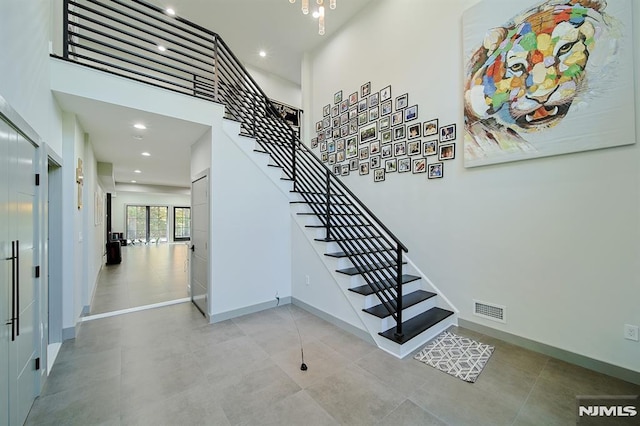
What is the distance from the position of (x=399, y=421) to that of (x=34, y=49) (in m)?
4.04

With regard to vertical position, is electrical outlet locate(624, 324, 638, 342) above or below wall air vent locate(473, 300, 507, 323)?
above

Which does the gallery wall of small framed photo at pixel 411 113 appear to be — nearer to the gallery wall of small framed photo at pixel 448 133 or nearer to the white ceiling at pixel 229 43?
the gallery wall of small framed photo at pixel 448 133

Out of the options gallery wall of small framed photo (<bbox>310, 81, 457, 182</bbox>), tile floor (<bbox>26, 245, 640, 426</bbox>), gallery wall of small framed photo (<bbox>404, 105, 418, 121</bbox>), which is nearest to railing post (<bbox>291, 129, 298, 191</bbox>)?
gallery wall of small framed photo (<bbox>310, 81, 457, 182</bbox>)

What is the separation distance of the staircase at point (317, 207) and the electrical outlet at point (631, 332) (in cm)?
144

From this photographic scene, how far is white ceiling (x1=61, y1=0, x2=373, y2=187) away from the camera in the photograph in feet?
11.1

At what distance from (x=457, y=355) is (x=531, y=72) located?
3028 mm

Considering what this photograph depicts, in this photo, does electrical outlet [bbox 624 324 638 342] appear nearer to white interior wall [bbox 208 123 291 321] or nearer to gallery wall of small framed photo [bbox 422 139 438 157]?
gallery wall of small framed photo [bbox 422 139 438 157]

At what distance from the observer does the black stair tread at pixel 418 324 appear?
268 cm

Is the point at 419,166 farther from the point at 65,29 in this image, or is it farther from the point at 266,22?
the point at 65,29

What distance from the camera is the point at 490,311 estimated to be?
3023 mm

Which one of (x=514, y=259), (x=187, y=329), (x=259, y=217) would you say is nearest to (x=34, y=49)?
(x=259, y=217)

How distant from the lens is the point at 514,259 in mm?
2857

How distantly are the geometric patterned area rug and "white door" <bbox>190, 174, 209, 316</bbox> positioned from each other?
2.89m

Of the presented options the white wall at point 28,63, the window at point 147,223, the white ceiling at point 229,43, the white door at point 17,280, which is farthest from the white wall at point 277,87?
the window at point 147,223
